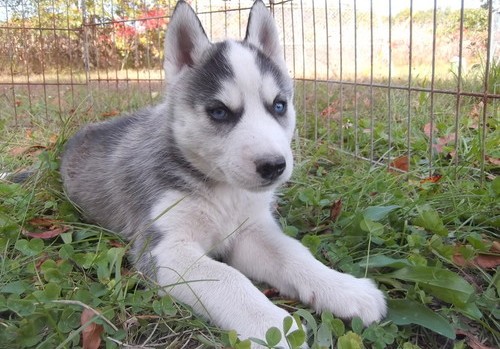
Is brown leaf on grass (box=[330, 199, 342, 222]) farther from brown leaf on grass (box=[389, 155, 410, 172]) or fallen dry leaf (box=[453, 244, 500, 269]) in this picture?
brown leaf on grass (box=[389, 155, 410, 172])

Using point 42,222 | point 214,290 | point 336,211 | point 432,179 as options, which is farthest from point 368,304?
point 42,222

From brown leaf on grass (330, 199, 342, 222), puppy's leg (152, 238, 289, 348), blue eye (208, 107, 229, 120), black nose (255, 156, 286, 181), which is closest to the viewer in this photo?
puppy's leg (152, 238, 289, 348)

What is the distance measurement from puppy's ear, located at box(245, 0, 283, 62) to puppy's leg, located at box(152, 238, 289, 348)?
132 cm

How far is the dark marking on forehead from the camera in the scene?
2410 mm

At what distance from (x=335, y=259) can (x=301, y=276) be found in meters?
0.30

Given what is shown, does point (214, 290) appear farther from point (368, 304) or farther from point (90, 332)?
point (368, 304)

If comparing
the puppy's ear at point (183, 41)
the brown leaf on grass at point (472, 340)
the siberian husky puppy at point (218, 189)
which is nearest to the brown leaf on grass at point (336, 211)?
the siberian husky puppy at point (218, 189)

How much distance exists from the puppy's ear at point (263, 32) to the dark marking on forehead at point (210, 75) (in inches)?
10.0

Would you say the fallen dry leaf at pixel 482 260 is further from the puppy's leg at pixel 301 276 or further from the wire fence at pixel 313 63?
the wire fence at pixel 313 63

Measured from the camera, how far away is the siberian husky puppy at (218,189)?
192 centimetres

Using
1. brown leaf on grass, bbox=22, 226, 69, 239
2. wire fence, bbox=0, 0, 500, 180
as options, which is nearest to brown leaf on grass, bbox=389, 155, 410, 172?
wire fence, bbox=0, 0, 500, 180

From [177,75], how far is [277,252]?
3.88 feet

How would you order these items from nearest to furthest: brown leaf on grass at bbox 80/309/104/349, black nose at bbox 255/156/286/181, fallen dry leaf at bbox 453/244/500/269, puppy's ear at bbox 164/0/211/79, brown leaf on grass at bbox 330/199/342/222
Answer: brown leaf on grass at bbox 80/309/104/349, black nose at bbox 255/156/286/181, fallen dry leaf at bbox 453/244/500/269, puppy's ear at bbox 164/0/211/79, brown leaf on grass at bbox 330/199/342/222

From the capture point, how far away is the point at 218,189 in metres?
2.44
